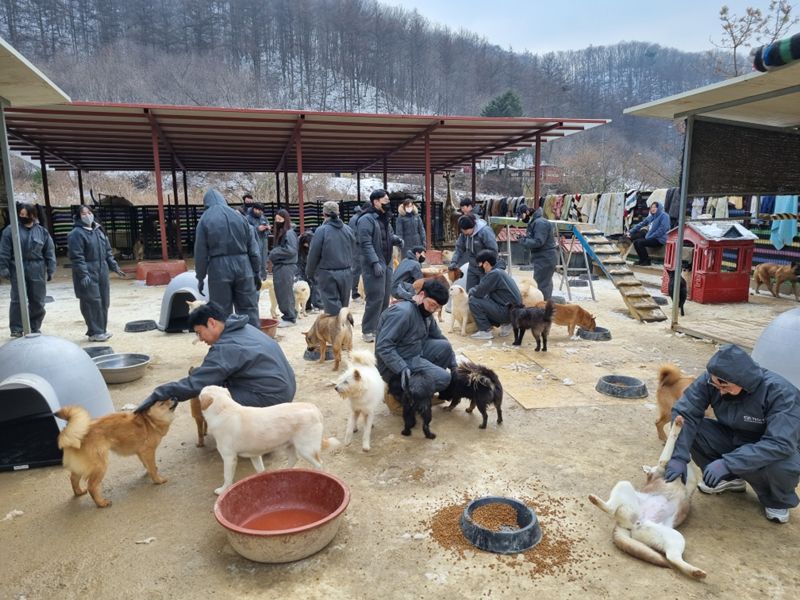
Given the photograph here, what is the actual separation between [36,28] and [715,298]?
76316mm

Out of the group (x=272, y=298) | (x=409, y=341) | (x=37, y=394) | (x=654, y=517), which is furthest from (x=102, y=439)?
(x=272, y=298)

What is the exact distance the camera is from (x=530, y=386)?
20.3 feet

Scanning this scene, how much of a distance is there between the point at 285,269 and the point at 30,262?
12.5 feet

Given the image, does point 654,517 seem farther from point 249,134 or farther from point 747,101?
point 249,134

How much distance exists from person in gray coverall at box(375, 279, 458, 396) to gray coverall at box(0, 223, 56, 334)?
6.08 m

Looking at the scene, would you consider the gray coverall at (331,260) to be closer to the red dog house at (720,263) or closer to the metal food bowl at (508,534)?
the metal food bowl at (508,534)

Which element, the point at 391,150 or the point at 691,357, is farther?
the point at 391,150

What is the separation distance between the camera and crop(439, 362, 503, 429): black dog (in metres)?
4.88

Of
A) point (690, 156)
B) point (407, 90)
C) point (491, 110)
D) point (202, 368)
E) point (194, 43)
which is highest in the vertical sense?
point (194, 43)

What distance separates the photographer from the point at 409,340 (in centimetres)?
508

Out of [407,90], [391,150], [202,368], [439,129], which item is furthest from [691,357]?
[407,90]

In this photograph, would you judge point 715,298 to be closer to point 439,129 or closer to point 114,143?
point 439,129

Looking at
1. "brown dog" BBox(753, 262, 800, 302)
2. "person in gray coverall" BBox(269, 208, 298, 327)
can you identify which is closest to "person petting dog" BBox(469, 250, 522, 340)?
"person in gray coverall" BBox(269, 208, 298, 327)

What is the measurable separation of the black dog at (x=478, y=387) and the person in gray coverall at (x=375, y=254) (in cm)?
311
